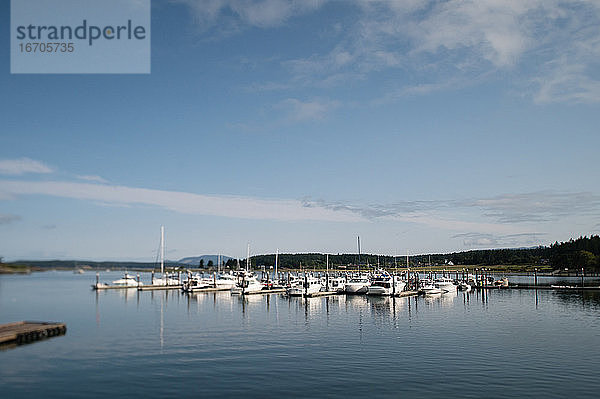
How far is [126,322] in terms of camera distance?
209ft

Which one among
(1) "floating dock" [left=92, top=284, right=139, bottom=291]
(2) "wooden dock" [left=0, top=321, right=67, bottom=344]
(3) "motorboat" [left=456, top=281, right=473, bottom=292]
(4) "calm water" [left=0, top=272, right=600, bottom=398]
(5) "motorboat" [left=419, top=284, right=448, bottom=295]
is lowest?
(3) "motorboat" [left=456, top=281, right=473, bottom=292]

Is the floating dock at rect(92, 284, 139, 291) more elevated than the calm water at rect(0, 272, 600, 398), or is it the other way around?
the calm water at rect(0, 272, 600, 398)

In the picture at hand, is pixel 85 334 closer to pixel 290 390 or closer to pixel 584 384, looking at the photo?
pixel 290 390

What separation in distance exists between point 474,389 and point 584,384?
25.5ft

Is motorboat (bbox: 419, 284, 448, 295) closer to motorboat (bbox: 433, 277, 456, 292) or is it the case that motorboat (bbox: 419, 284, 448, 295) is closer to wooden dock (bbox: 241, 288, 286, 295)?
motorboat (bbox: 433, 277, 456, 292)

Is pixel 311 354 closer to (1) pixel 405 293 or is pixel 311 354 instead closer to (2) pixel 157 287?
(1) pixel 405 293

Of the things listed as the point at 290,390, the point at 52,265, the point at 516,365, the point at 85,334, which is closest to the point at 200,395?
the point at 290,390

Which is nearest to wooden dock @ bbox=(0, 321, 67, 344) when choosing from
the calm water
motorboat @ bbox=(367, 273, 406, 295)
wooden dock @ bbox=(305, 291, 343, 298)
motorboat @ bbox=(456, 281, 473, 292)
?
the calm water

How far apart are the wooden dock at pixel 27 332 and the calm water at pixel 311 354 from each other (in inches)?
59.1

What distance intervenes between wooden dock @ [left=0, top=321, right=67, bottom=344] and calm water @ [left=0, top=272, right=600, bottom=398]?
150cm

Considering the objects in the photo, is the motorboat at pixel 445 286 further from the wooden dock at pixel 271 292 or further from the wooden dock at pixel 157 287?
the wooden dock at pixel 157 287

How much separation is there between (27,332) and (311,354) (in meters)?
28.5

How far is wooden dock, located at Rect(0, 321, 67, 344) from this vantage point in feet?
153

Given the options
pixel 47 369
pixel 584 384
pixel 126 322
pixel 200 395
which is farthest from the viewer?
pixel 126 322
